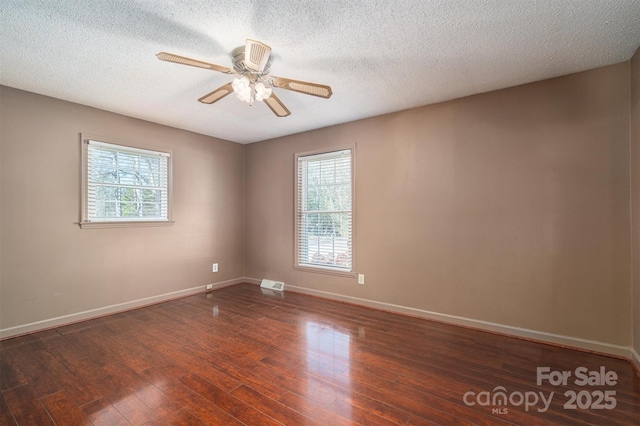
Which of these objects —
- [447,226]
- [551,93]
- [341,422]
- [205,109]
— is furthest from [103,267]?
[551,93]

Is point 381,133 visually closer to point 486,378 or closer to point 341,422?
point 486,378

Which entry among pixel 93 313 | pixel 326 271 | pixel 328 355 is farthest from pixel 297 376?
pixel 93 313

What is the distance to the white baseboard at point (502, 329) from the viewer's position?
2449 mm

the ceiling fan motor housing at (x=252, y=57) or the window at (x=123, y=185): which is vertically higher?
the ceiling fan motor housing at (x=252, y=57)

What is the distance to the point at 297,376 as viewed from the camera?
7.07 feet

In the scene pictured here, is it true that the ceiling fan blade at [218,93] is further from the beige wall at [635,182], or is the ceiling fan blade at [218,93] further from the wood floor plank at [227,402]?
the beige wall at [635,182]

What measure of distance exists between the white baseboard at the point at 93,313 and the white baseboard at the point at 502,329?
209 centimetres

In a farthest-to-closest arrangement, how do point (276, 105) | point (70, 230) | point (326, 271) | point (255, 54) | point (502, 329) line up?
1. point (326, 271)
2. point (70, 230)
3. point (502, 329)
4. point (276, 105)
5. point (255, 54)

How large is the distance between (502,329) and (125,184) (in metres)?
4.61

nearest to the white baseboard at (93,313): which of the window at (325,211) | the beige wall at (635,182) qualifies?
the window at (325,211)

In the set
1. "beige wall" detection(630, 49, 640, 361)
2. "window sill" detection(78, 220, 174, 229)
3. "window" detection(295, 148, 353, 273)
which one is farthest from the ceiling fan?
"beige wall" detection(630, 49, 640, 361)

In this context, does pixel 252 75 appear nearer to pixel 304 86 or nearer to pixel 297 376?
pixel 304 86

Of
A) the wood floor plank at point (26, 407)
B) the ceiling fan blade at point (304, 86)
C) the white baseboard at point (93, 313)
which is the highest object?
the ceiling fan blade at point (304, 86)

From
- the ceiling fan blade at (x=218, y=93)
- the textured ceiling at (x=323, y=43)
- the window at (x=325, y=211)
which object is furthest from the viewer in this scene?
the window at (x=325, y=211)
